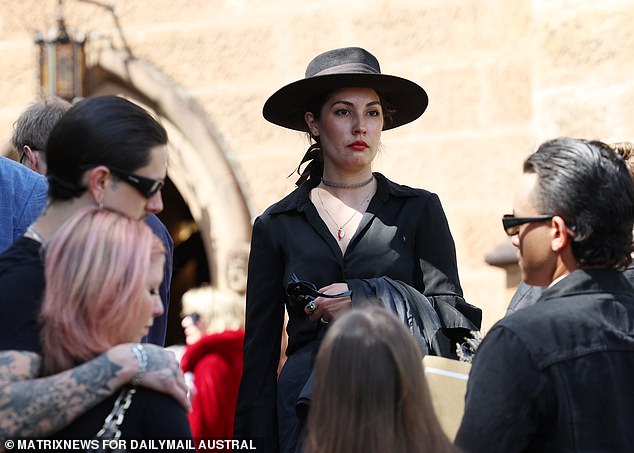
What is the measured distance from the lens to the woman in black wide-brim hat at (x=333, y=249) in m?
3.46

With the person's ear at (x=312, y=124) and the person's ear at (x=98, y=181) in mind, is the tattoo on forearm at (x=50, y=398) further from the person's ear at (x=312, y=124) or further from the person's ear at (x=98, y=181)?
the person's ear at (x=312, y=124)

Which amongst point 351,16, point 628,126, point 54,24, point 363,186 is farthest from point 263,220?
point 54,24

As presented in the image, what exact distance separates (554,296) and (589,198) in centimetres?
23

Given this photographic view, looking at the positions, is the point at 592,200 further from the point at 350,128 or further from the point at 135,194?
the point at 350,128

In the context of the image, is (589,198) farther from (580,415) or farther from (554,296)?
(580,415)

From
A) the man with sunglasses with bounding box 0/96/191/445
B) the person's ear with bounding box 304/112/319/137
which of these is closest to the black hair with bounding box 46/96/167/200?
the man with sunglasses with bounding box 0/96/191/445

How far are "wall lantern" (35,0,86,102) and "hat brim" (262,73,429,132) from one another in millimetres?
3542

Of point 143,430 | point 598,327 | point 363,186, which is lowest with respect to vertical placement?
point 143,430

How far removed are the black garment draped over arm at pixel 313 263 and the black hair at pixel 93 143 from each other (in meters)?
0.95

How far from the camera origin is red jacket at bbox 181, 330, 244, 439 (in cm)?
546

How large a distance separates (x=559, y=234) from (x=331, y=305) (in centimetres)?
89

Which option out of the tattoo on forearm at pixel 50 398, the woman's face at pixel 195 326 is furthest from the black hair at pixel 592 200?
the woman's face at pixel 195 326

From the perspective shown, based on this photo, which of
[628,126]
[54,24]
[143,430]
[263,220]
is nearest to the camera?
[143,430]

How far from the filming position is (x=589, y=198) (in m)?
2.62
